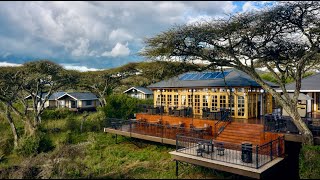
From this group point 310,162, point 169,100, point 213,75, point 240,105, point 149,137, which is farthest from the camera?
point 169,100

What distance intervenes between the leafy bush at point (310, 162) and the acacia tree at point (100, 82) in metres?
26.3

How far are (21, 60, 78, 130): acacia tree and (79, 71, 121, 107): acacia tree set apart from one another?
604 centimetres

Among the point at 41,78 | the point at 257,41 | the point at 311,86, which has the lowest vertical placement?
the point at 311,86

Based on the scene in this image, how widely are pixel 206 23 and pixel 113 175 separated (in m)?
9.72

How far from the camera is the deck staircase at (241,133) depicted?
14344 mm

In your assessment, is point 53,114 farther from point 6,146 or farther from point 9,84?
point 6,146

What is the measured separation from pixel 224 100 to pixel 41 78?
56.0ft

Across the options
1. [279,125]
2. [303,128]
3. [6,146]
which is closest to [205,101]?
[279,125]

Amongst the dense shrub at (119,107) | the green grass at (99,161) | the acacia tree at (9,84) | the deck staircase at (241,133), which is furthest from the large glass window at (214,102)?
the acacia tree at (9,84)

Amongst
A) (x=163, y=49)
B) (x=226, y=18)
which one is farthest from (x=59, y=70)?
(x=226, y=18)

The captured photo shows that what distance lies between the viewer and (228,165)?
10.9 m

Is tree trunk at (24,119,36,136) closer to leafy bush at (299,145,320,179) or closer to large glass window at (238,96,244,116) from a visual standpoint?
large glass window at (238,96,244,116)

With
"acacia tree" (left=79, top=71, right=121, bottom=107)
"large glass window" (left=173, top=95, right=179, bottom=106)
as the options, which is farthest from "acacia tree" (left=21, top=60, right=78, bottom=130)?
"large glass window" (left=173, top=95, right=179, bottom=106)

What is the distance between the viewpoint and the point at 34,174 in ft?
36.1
